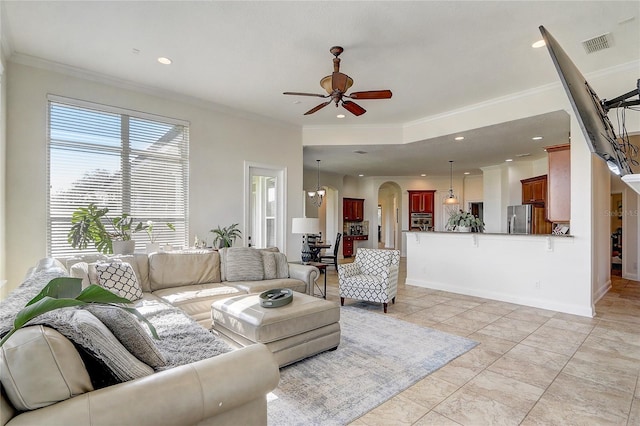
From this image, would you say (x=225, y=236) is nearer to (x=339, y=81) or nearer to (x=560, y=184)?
(x=339, y=81)

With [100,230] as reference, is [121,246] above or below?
below

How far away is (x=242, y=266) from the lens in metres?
4.25

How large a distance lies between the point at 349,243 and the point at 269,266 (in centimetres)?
662

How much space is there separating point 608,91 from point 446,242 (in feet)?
10.1

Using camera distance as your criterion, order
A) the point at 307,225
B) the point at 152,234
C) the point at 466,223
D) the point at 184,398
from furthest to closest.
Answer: the point at 466,223 → the point at 307,225 → the point at 152,234 → the point at 184,398

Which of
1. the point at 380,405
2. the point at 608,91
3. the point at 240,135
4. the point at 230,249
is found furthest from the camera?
the point at 240,135

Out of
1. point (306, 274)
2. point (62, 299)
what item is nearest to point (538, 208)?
point (306, 274)

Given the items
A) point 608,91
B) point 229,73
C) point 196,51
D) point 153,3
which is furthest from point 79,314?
point 608,91

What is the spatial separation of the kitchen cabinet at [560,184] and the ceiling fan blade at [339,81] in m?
3.47

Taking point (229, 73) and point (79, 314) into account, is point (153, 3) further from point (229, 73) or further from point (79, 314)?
point (79, 314)

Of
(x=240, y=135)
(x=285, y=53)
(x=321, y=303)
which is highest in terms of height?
(x=285, y=53)

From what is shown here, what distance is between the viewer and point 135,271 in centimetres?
362

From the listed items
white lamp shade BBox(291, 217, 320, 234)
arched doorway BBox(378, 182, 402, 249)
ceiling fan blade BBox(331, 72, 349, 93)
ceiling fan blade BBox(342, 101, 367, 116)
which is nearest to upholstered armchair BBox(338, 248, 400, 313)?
white lamp shade BBox(291, 217, 320, 234)

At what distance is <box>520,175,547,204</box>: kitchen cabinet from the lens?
699 centimetres
